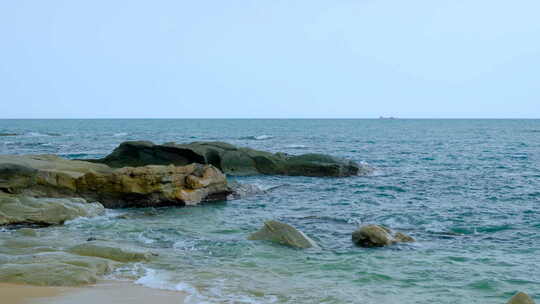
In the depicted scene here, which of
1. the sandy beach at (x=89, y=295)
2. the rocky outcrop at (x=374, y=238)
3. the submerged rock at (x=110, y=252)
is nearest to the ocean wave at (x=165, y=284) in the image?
the sandy beach at (x=89, y=295)

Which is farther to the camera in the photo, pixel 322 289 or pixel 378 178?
pixel 378 178

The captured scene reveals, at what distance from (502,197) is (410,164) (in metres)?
16.8

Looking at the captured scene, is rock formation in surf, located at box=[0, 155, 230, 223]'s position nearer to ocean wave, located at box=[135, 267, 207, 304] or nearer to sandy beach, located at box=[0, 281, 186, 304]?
ocean wave, located at box=[135, 267, 207, 304]

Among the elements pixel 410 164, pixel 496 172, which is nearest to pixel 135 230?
pixel 496 172

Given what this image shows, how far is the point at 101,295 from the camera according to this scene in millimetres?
9523

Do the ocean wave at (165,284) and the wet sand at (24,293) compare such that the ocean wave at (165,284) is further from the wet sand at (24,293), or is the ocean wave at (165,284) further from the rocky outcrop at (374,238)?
the rocky outcrop at (374,238)

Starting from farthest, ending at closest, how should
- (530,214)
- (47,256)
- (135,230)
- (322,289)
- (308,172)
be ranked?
(308,172) → (530,214) → (135,230) → (47,256) → (322,289)

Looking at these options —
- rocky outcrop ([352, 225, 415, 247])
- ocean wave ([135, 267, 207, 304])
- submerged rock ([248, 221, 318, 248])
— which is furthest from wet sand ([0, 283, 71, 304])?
rocky outcrop ([352, 225, 415, 247])

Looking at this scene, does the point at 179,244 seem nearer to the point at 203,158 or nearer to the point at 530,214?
the point at 530,214

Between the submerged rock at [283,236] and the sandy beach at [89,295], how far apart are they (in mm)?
4984

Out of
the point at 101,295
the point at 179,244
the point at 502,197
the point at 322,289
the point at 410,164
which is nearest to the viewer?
the point at 101,295

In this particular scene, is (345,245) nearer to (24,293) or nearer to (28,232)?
(24,293)

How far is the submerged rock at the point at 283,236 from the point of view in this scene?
1431 centimetres

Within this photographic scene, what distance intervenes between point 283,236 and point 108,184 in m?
9.16
